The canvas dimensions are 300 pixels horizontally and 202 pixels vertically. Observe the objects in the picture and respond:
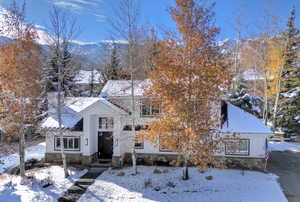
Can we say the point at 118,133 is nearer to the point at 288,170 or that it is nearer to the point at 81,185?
the point at 81,185

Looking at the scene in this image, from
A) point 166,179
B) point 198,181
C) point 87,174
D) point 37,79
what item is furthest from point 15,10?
point 198,181

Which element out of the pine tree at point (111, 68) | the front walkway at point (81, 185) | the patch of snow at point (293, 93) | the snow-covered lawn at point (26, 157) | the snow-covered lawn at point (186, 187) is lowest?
the snow-covered lawn at point (26, 157)

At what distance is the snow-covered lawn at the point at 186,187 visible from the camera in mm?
10117

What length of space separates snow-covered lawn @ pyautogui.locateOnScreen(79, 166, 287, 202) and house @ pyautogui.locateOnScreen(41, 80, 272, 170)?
1.60 meters

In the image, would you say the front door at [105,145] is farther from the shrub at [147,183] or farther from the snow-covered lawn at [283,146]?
the snow-covered lawn at [283,146]

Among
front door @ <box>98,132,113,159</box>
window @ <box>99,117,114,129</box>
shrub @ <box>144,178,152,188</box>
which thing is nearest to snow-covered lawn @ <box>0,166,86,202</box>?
front door @ <box>98,132,113,159</box>

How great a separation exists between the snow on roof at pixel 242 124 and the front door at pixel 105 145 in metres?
8.45

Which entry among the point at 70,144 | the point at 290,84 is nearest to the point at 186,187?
the point at 70,144

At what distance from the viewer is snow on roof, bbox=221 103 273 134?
45.4ft

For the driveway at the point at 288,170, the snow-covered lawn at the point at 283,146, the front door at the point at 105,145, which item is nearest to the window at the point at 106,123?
the front door at the point at 105,145

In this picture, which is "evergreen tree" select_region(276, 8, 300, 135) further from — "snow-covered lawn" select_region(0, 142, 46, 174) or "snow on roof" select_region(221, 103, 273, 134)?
"snow-covered lawn" select_region(0, 142, 46, 174)

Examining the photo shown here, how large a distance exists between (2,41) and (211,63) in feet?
36.9

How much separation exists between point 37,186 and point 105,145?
5545 mm

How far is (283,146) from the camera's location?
20656mm
